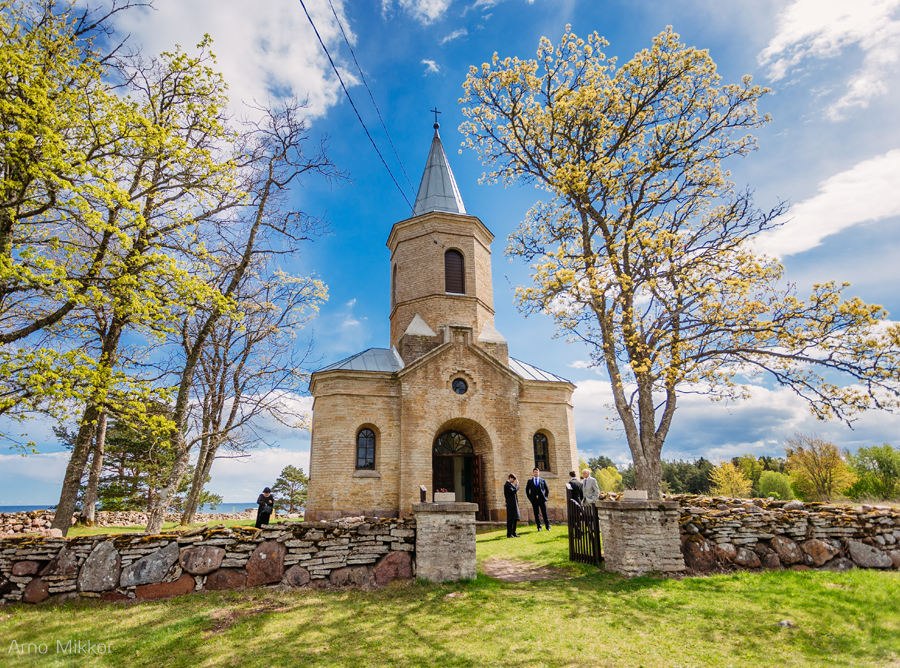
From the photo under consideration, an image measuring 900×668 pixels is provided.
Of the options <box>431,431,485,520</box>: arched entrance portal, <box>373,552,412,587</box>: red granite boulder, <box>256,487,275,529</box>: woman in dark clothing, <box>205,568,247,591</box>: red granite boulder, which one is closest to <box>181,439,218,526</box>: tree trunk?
<box>256,487,275,529</box>: woman in dark clothing

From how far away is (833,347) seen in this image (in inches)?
405

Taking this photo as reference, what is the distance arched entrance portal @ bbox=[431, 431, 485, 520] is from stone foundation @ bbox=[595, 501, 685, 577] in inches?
357

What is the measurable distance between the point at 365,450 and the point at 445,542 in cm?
954

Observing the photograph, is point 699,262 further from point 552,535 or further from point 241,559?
point 241,559

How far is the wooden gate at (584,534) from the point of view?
8.33m

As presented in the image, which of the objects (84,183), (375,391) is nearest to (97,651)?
(84,183)

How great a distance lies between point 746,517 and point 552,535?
4.88m

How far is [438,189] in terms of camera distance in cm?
2164

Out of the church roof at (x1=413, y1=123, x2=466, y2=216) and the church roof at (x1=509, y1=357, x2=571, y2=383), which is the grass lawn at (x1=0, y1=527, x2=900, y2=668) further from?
the church roof at (x1=413, y1=123, x2=466, y2=216)

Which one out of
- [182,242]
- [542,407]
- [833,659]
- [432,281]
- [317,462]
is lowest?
[833,659]

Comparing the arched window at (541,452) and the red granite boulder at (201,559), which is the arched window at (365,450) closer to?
the arched window at (541,452)

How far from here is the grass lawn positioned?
4762mm

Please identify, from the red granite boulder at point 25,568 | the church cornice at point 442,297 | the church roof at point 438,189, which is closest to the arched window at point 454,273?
the church cornice at point 442,297

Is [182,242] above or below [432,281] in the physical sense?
below
